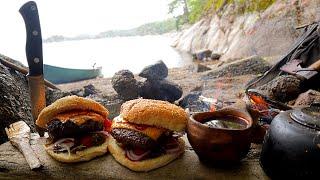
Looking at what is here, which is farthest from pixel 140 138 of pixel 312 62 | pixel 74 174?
pixel 312 62

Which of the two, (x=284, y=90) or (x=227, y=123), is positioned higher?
(x=227, y=123)

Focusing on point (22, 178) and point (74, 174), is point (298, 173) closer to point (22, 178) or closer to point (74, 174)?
point (74, 174)

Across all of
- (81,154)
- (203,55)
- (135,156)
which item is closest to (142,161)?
(135,156)

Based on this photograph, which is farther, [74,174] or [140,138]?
[74,174]

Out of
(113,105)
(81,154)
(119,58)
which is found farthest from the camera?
(119,58)

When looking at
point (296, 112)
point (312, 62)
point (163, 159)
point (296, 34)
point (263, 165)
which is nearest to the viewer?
point (296, 112)

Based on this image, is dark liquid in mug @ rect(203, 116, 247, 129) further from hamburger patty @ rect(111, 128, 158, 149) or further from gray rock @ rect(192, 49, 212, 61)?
gray rock @ rect(192, 49, 212, 61)

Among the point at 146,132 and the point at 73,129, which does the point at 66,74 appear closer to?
the point at 73,129
